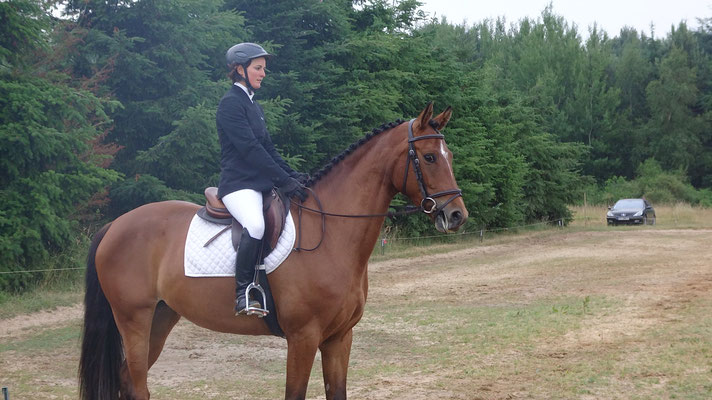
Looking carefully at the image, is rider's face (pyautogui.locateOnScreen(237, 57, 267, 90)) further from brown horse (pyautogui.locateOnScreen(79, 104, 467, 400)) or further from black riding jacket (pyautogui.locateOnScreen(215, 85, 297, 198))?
brown horse (pyautogui.locateOnScreen(79, 104, 467, 400))

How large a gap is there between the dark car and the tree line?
7.31ft

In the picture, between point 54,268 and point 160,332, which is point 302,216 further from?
point 54,268

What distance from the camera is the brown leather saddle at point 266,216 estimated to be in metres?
4.88

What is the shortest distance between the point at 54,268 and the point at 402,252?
1109 centimetres

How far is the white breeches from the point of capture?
188 inches

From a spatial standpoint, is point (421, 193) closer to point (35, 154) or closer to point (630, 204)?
point (35, 154)

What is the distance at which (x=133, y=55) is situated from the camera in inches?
579

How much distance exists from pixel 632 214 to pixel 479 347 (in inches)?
1154

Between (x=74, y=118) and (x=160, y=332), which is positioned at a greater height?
(x=74, y=118)

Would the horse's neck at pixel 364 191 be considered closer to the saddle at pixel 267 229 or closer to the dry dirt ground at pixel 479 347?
the saddle at pixel 267 229

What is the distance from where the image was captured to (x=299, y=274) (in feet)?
15.8

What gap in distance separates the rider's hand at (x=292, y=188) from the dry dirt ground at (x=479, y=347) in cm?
243

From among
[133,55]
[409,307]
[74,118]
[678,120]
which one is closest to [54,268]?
[74,118]

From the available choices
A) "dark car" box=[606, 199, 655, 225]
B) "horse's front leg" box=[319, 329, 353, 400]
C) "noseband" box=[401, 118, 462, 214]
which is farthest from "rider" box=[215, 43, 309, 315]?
"dark car" box=[606, 199, 655, 225]
